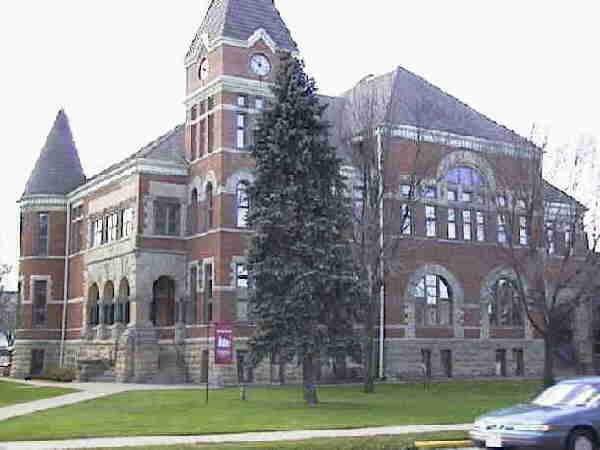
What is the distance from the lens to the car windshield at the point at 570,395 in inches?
670

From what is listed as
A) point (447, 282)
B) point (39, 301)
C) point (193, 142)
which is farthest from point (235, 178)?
point (39, 301)

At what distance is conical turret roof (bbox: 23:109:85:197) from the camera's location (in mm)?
57438

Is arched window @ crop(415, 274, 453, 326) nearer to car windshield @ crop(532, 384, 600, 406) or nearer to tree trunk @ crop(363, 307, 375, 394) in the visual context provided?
tree trunk @ crop(363, 307, 375, 394)

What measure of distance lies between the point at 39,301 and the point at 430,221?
2531cm

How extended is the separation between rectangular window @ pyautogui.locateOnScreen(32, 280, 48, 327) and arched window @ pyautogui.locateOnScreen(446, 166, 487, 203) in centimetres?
2599

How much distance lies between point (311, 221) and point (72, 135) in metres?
33.7

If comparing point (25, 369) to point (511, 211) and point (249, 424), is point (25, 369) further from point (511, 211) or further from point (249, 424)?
point (249, 424)

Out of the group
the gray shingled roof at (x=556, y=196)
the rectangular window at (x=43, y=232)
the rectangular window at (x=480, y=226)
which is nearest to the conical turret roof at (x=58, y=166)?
the rectangular window at (x=43, y=232)

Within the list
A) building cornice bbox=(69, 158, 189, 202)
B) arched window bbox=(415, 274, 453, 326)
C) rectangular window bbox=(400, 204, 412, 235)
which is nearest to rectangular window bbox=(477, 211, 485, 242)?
arched window bbox=(415, 274, 453, 326)

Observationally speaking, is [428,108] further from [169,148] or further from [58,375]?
[58,375]

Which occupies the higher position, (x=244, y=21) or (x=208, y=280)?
(x=244, y=21)

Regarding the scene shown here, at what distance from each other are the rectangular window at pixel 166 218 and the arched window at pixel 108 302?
5.46 m

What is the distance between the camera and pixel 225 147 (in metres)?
43.1

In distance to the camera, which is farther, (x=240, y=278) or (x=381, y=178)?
(x=240, y=278)
